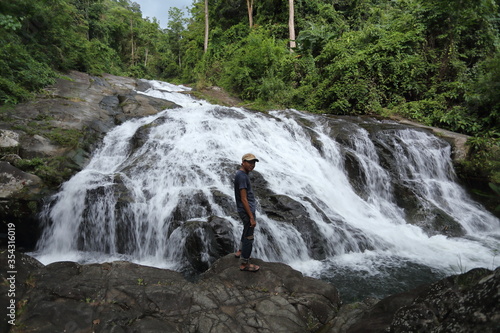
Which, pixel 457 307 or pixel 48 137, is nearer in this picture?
pixel 457 307

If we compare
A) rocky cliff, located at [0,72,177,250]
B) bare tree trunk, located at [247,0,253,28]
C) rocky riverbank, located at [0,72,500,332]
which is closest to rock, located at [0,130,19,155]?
rocky cliff, located at [0,72,177,250]

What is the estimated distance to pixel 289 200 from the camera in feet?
24.2

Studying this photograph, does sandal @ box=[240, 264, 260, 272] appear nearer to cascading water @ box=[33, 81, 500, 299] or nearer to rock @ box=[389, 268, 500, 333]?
cascading water @ box=[33, 81, 500, 299]

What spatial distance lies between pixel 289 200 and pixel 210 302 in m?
3.94

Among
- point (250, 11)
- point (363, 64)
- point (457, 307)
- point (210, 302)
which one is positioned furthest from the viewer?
point (250, 11)

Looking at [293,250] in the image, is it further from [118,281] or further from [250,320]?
[118,281]

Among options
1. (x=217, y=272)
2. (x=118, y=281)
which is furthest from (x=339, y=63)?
(x=118, y=281)

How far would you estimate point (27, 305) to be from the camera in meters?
3.56

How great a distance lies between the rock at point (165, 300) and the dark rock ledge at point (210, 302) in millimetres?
13

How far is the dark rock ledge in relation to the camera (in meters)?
2.80

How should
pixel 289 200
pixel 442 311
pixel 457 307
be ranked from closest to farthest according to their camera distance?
pixel 457 307
pixel 442 311
pixel 289 200

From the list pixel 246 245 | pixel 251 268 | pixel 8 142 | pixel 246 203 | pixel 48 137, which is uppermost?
pixel 48 137

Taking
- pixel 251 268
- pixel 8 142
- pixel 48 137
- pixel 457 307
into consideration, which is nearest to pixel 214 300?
pixel 251 268

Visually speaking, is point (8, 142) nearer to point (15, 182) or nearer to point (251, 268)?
point (15, 182)
